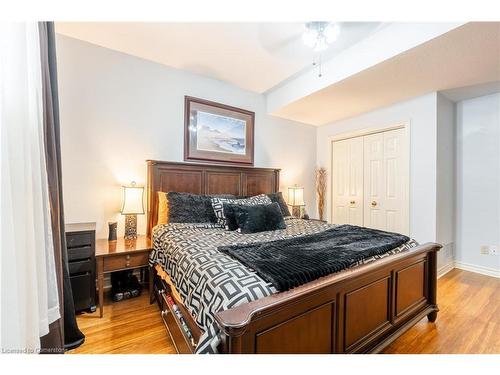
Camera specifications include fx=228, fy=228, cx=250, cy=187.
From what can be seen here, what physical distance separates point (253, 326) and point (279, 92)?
10.9ft

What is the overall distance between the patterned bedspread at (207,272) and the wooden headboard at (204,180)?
2.30ft

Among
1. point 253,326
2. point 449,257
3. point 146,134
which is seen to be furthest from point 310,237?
point 449,257

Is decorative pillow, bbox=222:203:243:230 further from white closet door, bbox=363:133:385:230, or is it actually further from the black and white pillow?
white closet door, bbox=363:133:385:230

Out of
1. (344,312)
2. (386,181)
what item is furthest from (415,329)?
(386,181)

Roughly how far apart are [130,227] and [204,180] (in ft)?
3.37

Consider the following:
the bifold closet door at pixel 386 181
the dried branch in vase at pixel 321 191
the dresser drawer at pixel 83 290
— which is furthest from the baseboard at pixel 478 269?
the dresser drawer at pixel 83 290

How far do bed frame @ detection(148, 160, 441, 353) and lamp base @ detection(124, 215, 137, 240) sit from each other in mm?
582

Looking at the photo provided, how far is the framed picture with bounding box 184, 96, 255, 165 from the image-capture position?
9.92 feet

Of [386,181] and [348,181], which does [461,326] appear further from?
[348,181]

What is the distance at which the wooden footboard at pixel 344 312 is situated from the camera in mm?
935

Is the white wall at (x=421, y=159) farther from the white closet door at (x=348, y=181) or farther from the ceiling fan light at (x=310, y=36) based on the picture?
the ceiling fan light at (x=310, y=36)

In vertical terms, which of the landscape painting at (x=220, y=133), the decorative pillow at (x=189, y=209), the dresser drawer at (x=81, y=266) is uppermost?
the landscape painting at (x=220, y=133)

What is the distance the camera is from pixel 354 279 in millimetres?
1323

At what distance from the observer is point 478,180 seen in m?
3.11
